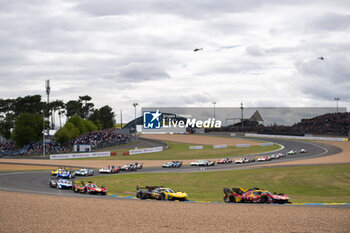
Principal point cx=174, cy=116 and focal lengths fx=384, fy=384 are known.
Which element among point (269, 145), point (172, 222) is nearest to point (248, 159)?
point (269, 145)

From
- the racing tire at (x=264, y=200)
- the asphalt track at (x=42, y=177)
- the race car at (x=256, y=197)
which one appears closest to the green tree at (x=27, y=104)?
the asphalt track at (x=42, y=177)

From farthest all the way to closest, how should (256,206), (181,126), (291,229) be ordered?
(181,126) → (256,206) → (291,229)

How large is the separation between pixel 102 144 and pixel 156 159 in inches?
893

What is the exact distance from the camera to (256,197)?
25.1m

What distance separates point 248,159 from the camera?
62.8 meters

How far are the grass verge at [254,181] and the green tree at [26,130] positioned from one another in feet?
234

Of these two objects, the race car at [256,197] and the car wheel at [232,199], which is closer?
the race car at [256,197]

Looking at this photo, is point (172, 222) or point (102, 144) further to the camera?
point (102, 144)

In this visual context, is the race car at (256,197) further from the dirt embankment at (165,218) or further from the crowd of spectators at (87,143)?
the crowd of spectators at (87,143)

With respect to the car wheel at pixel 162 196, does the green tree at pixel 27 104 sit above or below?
above

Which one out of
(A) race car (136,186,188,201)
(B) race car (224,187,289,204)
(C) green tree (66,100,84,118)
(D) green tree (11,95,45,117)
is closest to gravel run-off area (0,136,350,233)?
(B) race car (224,187,289,204)

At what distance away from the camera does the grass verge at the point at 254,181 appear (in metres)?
35.2

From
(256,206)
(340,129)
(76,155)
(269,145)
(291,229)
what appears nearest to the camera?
(291,229)

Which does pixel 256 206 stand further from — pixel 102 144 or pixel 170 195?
pixel 102 144
